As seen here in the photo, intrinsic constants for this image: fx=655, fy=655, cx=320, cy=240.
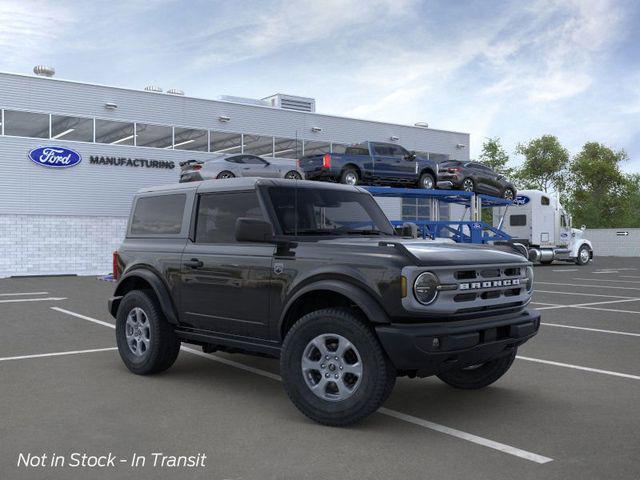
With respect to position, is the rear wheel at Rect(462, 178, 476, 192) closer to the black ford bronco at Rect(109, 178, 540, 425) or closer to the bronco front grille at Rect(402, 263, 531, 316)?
the black ford bronco at Rect(109, 178, 540, 425)

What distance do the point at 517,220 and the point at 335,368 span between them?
27.0m

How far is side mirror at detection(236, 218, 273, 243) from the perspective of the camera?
523 centimetres

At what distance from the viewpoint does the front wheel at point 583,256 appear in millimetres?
31745

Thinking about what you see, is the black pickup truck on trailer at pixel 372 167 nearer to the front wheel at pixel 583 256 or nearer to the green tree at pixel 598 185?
the front wheel at pixel 583 256

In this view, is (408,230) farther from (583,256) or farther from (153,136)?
(583,256)

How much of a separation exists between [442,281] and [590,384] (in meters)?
2.48

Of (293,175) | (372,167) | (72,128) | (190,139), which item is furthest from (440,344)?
(190,139)

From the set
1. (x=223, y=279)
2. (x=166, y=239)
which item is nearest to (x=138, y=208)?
(x=166, y=239)


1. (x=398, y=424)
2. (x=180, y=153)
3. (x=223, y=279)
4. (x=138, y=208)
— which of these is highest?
(x=180, y=153)

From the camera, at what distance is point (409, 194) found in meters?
22.9

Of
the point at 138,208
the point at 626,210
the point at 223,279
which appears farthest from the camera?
the point at 626,210

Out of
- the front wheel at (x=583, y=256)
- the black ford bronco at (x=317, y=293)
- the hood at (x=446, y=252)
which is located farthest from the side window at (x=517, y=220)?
the hood at (x=446, y=252)

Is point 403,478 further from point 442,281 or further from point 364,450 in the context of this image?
point 442,281

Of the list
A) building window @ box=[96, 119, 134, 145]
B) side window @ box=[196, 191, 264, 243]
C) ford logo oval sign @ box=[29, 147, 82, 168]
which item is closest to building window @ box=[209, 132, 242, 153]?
building window @ box=[96, 119, 134, 145]
